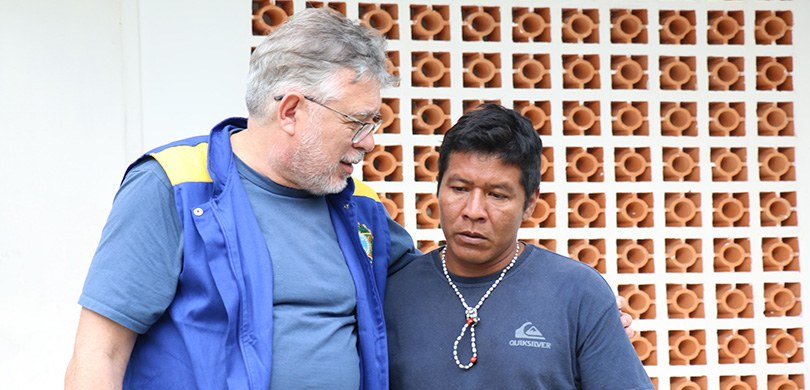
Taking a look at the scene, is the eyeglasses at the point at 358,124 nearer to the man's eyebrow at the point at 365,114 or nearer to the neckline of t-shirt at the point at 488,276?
the man's eyebrow at the point at 365,114

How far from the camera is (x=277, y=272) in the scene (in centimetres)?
258

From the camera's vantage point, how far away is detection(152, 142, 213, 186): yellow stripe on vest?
8.26ft

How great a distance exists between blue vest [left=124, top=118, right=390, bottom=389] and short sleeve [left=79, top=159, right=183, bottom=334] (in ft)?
0.11

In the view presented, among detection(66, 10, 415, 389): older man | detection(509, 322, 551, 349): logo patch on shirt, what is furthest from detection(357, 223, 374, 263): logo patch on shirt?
detection(509, 322, 551, 349): logo patch on shirt

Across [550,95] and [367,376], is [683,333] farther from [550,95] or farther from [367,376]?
[367,376]

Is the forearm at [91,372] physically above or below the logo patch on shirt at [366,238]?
below

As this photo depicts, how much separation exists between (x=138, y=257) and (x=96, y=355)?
0.23 metres

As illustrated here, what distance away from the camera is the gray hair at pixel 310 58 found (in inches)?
103

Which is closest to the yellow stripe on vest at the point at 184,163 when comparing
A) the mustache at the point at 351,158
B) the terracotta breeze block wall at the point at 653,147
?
the mustache at the point at 351,158

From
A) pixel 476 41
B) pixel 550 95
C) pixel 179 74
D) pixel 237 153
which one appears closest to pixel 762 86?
pixel 550 95

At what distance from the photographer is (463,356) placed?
8.71 ft

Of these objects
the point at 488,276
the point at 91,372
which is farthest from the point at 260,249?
the point at 488,276

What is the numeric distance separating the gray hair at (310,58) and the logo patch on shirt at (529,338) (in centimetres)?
70

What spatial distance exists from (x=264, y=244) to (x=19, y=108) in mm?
1776
